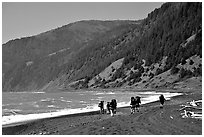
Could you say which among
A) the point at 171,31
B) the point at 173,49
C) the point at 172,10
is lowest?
the point at 173,49

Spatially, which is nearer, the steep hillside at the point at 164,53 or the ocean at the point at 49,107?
the ocean at the point at 49,107

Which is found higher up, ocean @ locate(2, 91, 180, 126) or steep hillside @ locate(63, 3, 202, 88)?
steep hillside @ locate(63, 3, 202, 88)

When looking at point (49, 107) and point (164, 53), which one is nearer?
point (49, 107)

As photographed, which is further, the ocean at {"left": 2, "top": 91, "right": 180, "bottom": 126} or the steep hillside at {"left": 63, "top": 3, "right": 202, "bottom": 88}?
the steep hillside at {"left": 63, "top": 3, "right": 202, "bottom": 88}

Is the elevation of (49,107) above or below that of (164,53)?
below

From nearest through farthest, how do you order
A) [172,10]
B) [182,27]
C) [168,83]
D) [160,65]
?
[168,83]
[160,65]
[182,27]
[172,10]

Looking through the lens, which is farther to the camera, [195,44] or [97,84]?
[97,84]

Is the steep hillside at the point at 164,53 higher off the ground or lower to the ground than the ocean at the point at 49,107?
higher

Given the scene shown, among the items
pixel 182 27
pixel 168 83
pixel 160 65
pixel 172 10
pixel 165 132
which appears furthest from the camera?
pixel 172 10

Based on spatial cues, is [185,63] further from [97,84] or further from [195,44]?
[97,84]

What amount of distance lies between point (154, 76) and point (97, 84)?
140 ft

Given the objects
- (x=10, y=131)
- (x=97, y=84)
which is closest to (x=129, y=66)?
(x=97, y=84)

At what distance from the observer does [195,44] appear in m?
145

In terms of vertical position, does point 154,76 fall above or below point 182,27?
below
